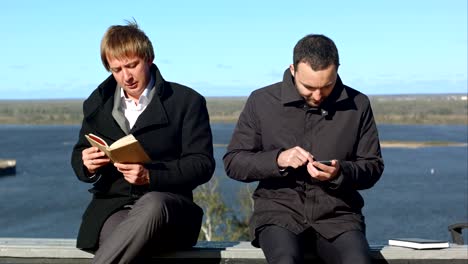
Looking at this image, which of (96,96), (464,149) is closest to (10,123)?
(464,149)

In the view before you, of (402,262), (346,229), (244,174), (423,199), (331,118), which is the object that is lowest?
(423,199)

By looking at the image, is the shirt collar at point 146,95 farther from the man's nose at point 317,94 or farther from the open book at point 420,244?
the open book at point 420,244

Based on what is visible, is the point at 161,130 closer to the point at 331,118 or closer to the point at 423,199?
the point at 331,118

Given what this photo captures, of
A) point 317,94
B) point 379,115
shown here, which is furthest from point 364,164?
point 379,115

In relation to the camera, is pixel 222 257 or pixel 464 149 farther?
pixel 464 149

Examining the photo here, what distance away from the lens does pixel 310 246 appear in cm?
320

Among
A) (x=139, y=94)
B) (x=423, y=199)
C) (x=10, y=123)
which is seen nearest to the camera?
(x=139, y=94)

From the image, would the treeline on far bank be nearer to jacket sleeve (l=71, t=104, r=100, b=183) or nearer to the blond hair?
jacket sleeve (l=71, t=104, r=100, b=183)

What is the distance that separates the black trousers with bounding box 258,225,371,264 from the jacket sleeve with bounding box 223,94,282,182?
23 centimetres

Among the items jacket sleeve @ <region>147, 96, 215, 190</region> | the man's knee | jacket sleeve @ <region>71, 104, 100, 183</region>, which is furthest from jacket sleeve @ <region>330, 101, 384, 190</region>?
jacket sleeve @ <region>71, 104, 100, 183</region>

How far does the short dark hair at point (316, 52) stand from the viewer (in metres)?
2.97

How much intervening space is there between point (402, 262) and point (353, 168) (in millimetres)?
570

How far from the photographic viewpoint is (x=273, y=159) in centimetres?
310

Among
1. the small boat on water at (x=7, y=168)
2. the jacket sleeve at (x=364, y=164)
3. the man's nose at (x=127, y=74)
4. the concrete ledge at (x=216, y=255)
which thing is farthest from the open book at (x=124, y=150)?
the small boat on water at (x=7, y=168)
